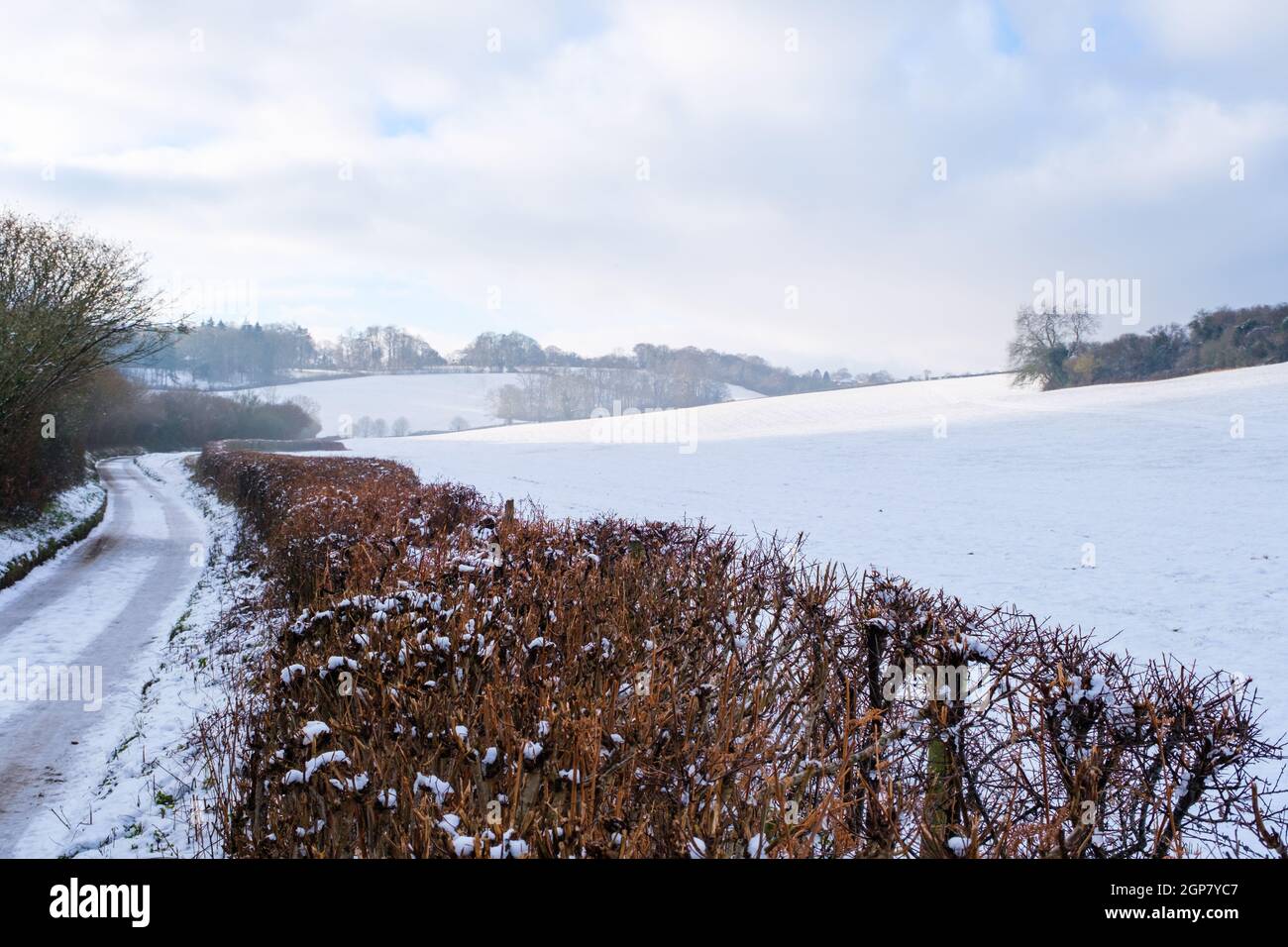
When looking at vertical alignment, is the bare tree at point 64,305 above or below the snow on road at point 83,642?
above

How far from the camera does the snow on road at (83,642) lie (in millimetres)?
6598

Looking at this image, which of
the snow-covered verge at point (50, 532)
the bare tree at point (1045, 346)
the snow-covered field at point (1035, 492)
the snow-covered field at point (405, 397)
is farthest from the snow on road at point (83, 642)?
the snow-covered field at point (405, 397)

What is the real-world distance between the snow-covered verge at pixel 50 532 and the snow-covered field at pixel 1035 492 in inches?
477

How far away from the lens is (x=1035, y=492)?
21203 millimetres

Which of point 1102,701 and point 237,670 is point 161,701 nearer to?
point 237,670

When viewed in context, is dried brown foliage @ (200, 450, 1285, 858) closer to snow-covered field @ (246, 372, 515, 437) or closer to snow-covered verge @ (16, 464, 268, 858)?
snow-covered verge @ (16, 464, 268, 858)

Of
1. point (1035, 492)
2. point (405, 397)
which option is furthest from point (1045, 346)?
point (405, 397)

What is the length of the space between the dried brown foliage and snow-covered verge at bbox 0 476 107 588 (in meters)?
12.4

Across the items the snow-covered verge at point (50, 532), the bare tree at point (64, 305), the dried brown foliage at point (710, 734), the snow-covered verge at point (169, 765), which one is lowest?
the snow-covered verge at point (169, 765)

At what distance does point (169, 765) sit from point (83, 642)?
17.0ft

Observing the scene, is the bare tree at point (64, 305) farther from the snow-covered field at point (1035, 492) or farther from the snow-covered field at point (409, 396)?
the snow-covered field at point (409, 396)

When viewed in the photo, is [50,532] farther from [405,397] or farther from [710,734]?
[405,397]
